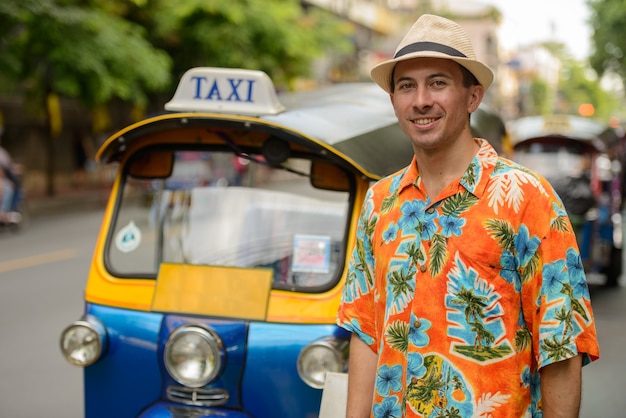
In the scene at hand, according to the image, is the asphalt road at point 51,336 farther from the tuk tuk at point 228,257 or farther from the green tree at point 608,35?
the green tree at point 608,35

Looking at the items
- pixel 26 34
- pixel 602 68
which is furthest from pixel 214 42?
pixel 602 68

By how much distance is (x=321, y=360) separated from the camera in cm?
322

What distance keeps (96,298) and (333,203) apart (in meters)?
1.08

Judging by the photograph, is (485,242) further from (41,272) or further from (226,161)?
(41,272)

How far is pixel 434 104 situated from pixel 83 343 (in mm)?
1952

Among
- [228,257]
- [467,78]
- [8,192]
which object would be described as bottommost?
[228,257]

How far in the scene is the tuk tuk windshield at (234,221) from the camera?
143 inches

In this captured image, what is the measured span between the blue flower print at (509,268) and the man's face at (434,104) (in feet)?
1.09

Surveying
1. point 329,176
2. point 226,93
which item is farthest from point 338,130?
point 226,93

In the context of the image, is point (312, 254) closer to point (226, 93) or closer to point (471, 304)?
point (226, 93)

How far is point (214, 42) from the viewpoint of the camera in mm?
21734

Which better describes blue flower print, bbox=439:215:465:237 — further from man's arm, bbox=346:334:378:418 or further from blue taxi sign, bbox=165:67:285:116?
blue taxi sign, bbox=165:67:285:116

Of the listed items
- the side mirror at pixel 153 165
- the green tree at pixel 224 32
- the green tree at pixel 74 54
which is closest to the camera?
the side mirror at pixel 153 165

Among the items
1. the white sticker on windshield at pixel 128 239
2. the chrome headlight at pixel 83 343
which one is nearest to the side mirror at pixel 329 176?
the white sticker on windshield at pixel 128 239
